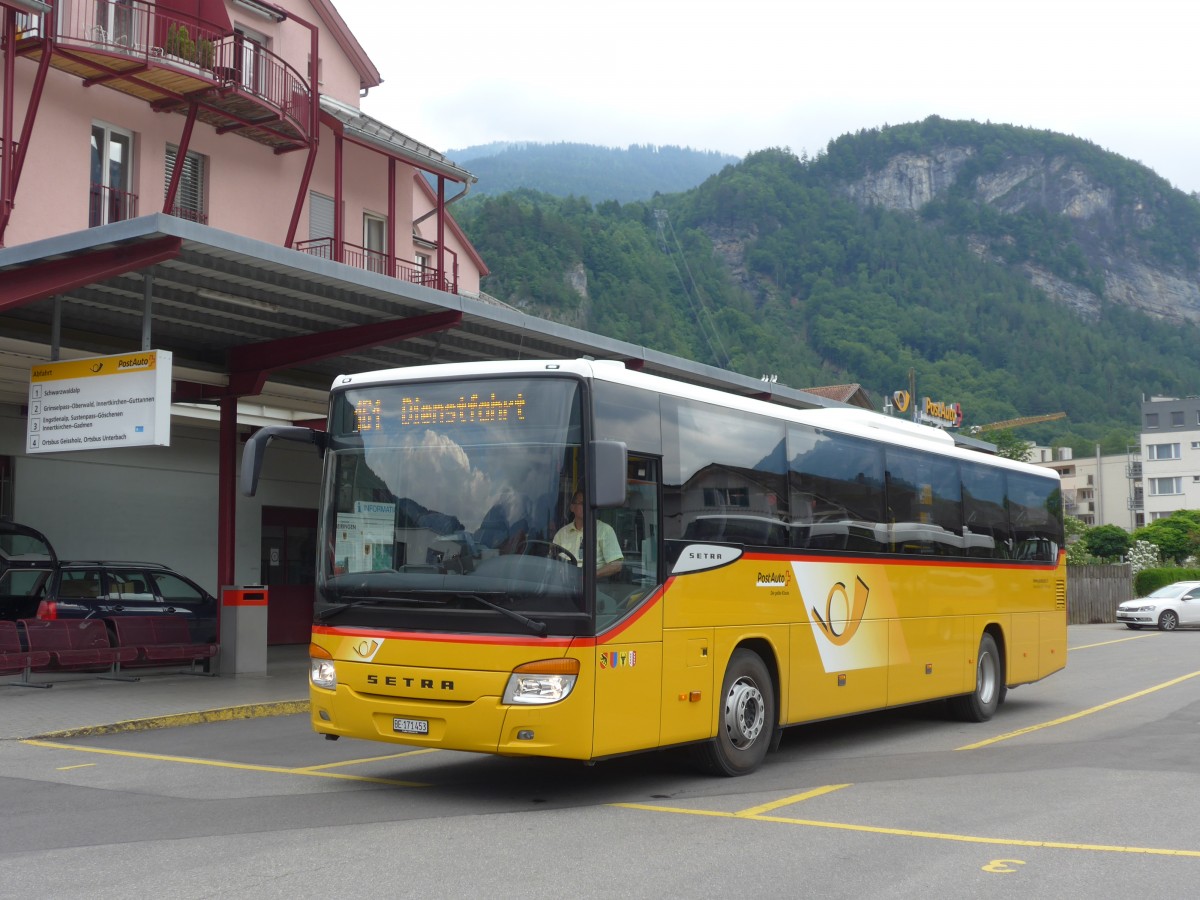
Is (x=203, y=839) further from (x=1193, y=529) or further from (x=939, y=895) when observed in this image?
(x=1193, y=529)

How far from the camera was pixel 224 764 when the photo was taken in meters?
A: 11.1

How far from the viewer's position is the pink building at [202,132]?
20.4m

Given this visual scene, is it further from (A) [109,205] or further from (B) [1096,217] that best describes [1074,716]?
(B) [1096,217]

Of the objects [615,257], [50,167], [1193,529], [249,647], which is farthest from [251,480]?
[615,257]

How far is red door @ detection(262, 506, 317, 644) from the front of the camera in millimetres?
26031

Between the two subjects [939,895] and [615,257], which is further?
[615,257]

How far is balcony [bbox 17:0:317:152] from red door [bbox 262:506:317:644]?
742 centimetres

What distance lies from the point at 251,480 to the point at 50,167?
1399 centimetres

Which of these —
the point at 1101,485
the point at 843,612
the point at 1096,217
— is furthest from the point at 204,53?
the point at 1096,217

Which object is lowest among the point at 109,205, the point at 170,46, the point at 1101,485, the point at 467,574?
the point at 467,574

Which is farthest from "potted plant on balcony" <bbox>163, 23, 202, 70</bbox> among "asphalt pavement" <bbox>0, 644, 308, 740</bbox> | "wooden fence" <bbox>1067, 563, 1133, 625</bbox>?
"wooden fence" <bbox>1067, 563, 1133, 625</bbox>

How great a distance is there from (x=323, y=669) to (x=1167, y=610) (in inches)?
1394

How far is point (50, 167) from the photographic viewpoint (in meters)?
20.8

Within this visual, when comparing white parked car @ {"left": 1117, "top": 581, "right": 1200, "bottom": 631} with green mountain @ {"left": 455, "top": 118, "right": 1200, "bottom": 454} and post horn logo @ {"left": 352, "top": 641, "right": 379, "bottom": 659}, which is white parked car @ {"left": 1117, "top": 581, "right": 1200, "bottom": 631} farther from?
green mountain @ {"left": 455, "top": 118, "right": 1200, "bottom": 454}
